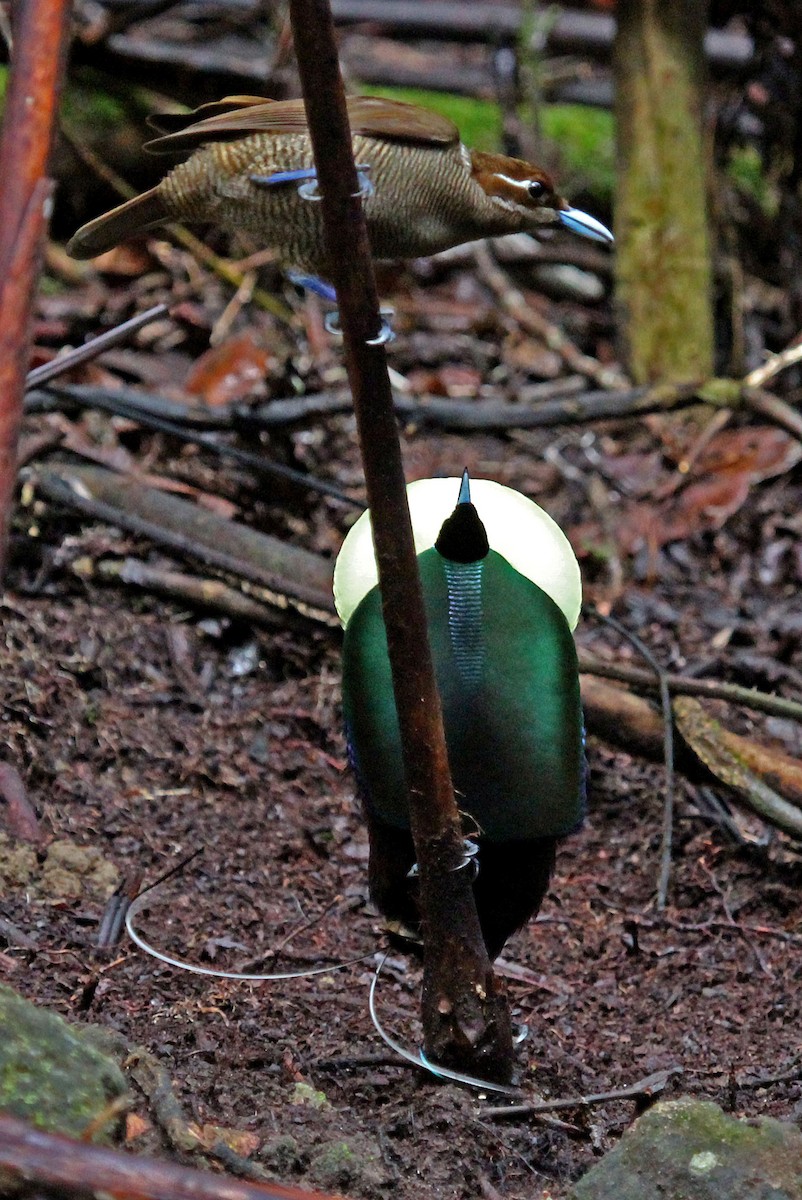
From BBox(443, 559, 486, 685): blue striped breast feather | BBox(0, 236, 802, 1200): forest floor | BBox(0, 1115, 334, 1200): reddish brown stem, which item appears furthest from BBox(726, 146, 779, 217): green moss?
BBox(0, 1115, 334, 1200): reddish brown stem

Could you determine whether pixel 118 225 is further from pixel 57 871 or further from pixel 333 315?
pixel 57 871

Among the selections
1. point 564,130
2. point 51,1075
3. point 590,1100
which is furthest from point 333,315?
point 564,130

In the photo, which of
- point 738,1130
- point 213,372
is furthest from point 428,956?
point 213,372

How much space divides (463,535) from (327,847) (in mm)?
1271

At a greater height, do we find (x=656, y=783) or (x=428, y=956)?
(x=428, y=956)

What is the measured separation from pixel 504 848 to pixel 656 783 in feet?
3.73

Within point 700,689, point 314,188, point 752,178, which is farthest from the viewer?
point 752,178

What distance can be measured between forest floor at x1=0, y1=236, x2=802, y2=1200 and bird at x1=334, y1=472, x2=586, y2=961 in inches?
13.7

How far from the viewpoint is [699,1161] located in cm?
160

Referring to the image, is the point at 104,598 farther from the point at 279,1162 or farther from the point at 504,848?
the point at 279,1162

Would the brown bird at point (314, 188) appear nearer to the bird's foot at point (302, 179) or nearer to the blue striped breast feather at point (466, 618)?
the bird's foot at point (302, 179)

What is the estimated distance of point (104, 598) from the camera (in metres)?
3.49

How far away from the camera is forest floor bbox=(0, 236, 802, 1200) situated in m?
1.97

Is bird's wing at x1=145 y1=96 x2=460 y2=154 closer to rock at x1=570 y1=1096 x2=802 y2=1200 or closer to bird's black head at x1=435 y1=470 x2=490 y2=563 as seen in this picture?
bird's black head at x1=435 y1=470 x2=490 y2=563
